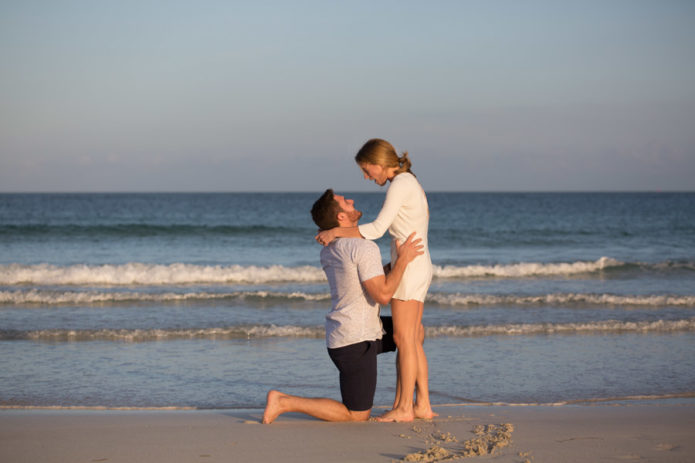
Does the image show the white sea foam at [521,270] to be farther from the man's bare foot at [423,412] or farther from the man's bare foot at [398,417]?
the man's bare foot at [398,417]

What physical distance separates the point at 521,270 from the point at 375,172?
12.1 metres

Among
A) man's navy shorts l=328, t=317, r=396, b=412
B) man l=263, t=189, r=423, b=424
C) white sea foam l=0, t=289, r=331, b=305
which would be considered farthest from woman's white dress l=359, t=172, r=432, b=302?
white sea foam l=0, t=289, r=331, b=305

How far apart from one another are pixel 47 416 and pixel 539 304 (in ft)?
26.3

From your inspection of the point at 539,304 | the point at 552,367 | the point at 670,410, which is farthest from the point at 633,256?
the point at 670,410

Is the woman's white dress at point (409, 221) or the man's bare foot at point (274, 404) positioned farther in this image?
the man's bare foot at point (274, 404)

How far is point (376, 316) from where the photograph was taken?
443 cm

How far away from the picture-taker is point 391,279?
13.8 ft

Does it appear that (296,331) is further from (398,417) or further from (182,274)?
(182,274)

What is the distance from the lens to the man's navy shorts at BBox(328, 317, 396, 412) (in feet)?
14.3

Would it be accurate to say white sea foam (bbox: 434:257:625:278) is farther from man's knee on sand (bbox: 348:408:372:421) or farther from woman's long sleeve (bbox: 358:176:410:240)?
woman's long sleeve (bbox: 358:176:410:240)

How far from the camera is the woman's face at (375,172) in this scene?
4316mm

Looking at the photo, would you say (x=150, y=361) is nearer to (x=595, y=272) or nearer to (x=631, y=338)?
(x=631, y=338)

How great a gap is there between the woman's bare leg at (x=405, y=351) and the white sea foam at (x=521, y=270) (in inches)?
424

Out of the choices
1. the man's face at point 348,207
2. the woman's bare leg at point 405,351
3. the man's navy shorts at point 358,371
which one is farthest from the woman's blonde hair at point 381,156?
the man's navy shorts at point 358,371
